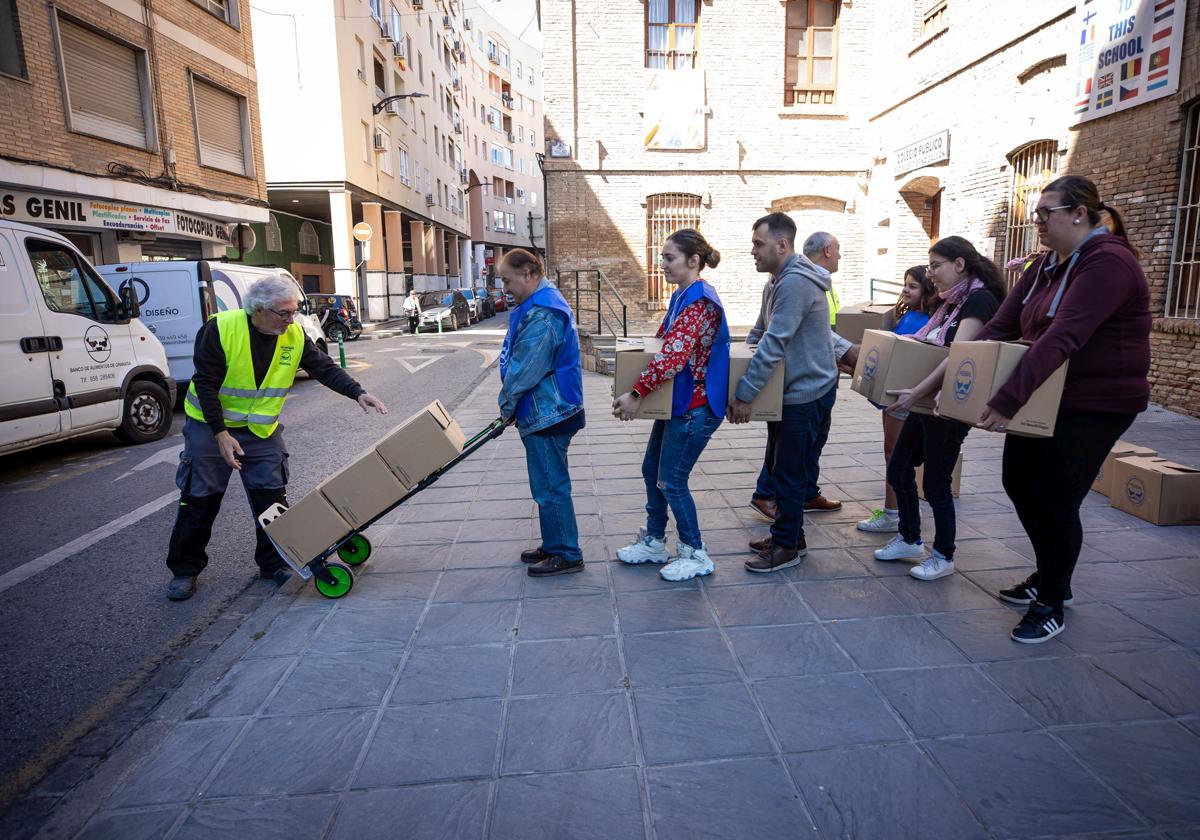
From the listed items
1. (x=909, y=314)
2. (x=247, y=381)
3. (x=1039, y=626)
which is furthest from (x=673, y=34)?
(x=1039, y=626)

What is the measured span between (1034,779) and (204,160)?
834 inches

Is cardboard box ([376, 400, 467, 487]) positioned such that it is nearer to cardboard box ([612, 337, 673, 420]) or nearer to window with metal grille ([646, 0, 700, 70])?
cardboard box ([612, 337, 673, 420])

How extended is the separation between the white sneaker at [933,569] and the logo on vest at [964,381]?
1121mm

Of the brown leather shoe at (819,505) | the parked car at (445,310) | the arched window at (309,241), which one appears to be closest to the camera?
the brown leather shoe at (819,505)

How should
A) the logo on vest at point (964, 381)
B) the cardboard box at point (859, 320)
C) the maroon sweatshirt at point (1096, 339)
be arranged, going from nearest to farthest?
the maroon sweatshirt at point (1096, 339) → the logo on vest at point (964, 381) → the cardboard box at point (859, 320)

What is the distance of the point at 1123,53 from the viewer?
9.01m

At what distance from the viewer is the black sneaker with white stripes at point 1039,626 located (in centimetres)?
330

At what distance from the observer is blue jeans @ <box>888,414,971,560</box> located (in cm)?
385

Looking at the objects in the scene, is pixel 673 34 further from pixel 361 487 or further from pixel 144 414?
pixel 361 487

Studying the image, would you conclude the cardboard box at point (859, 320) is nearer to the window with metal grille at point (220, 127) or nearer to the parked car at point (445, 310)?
the window with metal grille at point (220, 127)

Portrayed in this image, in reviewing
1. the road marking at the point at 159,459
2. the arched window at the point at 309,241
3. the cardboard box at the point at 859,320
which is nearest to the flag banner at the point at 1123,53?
the cardboard box at the point at 859,320

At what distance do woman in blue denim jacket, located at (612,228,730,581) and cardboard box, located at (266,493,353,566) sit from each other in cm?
164

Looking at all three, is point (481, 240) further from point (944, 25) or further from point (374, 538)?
point (374, 538)

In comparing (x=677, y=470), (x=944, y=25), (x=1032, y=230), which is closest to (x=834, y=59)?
(x=944, y=25)
